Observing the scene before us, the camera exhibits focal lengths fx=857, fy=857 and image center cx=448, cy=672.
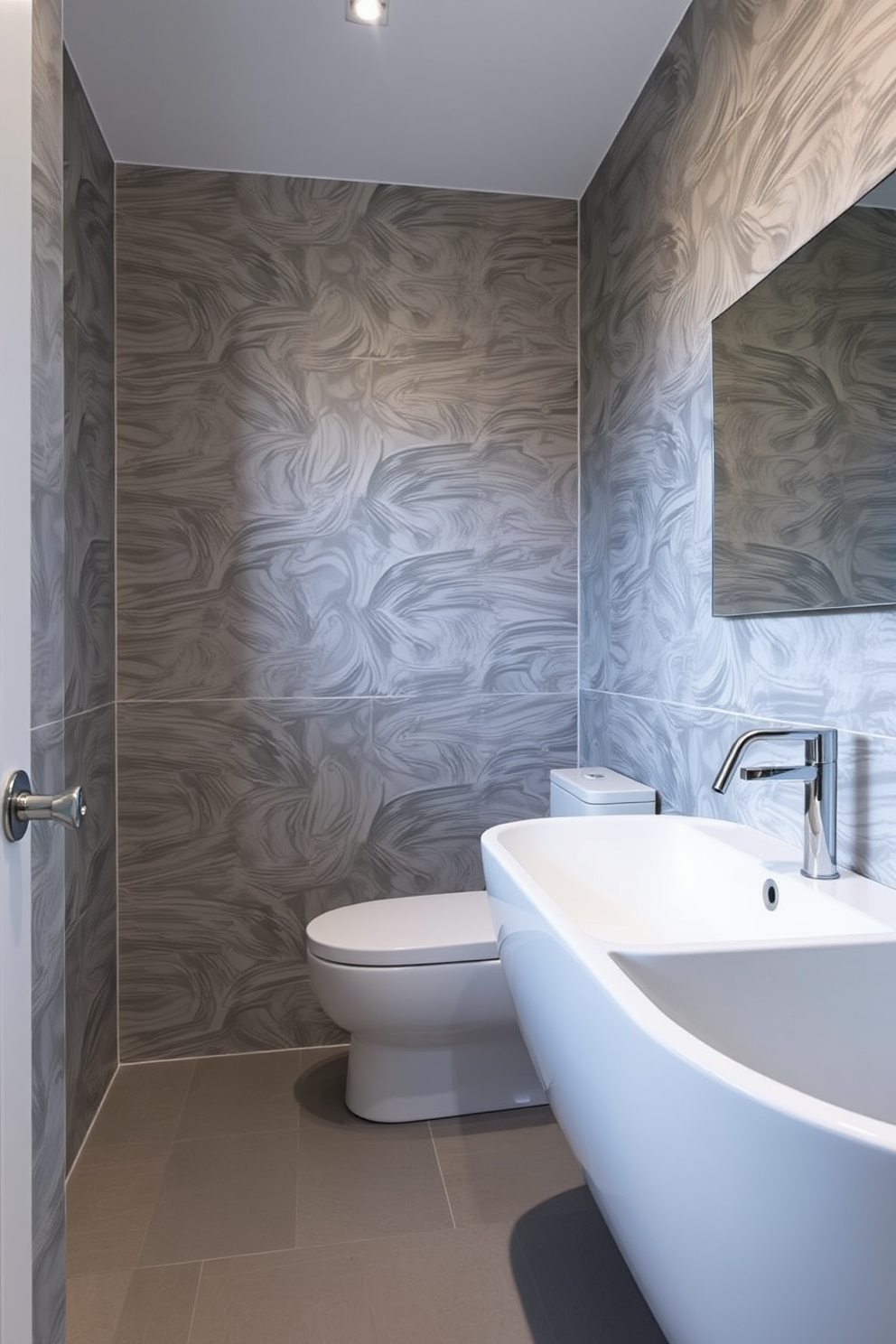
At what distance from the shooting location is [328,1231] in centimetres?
163

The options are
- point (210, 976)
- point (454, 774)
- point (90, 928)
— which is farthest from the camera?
point (454, 774)

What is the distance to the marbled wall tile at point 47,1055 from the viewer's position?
901mm

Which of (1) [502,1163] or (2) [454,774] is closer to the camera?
(1) [502,1163]

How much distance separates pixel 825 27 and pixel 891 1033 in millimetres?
1379

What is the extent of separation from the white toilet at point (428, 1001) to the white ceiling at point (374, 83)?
1655 mm

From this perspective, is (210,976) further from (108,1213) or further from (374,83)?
(374,83)

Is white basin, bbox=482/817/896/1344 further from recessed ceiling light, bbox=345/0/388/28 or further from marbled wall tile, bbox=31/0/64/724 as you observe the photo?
recessed ceiling light, bbox=345/0/388/28

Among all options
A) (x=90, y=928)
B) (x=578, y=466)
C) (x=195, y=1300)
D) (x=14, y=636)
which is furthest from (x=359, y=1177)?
(x=578, y=466)

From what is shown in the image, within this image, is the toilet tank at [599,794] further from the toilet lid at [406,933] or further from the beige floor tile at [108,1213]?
the beige floor tile at [108,1213]

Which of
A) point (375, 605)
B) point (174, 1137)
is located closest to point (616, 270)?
point (375, 605)

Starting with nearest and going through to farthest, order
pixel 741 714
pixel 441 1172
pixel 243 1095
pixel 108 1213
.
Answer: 1. pixel 741 714
2. pixel 108 1213
3. pixel 441 1172
4. pixel 243 1095

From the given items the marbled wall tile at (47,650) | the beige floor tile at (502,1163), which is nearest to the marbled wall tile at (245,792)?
the beige floor tile at (502,1163)

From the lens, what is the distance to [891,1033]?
0.84 metres

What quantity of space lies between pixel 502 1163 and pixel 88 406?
6.46ft
